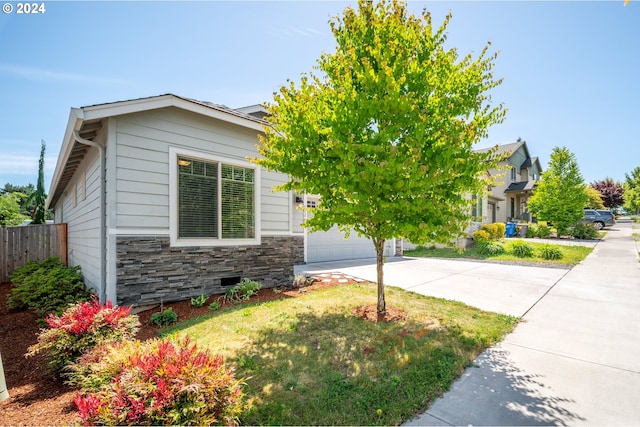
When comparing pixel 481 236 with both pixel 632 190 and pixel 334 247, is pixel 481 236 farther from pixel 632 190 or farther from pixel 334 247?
pixel 632 190

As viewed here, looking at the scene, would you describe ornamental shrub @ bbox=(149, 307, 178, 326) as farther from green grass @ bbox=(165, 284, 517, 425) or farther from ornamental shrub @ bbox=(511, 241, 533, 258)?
ornamental shrub @ bbox=(511, 241, 533, 258)

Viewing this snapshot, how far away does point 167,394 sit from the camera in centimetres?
185

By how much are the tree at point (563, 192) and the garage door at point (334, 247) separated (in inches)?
576

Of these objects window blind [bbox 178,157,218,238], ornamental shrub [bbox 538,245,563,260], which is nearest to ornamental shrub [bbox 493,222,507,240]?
ornamental shrub [bbox 538,245,563,260]

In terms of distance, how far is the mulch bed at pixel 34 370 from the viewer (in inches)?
95.6

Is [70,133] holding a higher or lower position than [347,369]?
higher

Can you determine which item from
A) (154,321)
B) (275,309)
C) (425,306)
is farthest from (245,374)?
(425,306)

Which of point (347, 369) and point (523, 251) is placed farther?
point (523, 251)

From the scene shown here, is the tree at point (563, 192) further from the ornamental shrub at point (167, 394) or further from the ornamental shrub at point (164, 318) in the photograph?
the ornamental shrub at point (167, 394)

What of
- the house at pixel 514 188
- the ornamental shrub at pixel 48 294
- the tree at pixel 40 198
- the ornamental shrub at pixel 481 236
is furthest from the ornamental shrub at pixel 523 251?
the tree at pixel 40 198

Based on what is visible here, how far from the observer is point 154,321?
15.6ft

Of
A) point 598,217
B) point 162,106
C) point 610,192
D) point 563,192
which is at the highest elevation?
point 610,192

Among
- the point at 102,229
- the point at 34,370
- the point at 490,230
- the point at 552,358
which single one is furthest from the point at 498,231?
the point at 34,370

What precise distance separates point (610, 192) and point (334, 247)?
47.4 metres
